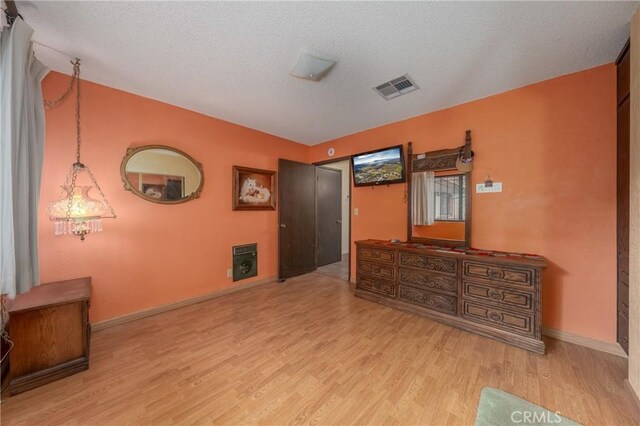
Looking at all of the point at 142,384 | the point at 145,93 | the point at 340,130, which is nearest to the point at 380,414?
the point at 142,384

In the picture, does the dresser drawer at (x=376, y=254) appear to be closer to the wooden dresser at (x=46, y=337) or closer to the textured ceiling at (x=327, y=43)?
the textured ceiling at (x=327, y=43)

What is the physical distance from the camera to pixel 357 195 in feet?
12.7

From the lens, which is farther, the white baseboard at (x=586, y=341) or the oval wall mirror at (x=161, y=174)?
the oval wall mirror at (x=161, y=174)

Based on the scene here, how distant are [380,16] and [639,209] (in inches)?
81.7

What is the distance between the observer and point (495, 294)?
7.20 ft

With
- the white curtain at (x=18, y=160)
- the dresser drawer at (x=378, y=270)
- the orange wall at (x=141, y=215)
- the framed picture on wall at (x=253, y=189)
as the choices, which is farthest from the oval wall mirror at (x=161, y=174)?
the dresser drawer at (x=378, y=270)

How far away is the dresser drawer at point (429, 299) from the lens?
2.47m

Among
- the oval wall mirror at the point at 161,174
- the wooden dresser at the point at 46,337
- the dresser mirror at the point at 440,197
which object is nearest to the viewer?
the wooden dresser at the point at 46,337

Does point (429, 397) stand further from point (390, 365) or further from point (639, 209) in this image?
point (639, 209)

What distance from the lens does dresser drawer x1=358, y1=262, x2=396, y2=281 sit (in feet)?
9.67

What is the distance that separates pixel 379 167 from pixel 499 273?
78.0 inches

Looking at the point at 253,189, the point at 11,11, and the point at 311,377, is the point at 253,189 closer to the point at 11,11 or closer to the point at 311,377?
the point at 11,11

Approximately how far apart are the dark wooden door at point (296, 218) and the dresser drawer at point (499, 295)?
9.02ft

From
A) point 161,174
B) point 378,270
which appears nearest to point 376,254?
point 378,270
